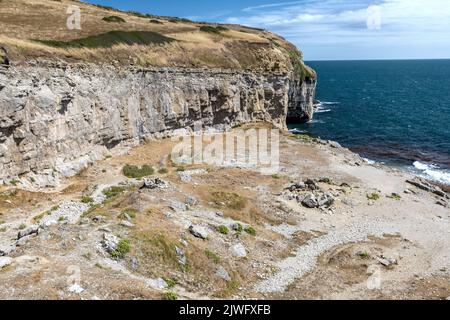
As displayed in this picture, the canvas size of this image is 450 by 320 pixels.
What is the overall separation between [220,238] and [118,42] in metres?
39.8

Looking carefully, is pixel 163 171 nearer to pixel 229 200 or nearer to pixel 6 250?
pixel 229 200

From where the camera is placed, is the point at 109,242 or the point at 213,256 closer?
the point at 109,242

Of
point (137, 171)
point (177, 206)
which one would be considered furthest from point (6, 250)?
point (137, 171)

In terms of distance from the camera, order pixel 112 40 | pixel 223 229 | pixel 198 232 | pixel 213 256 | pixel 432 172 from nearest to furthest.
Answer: pixel 213 256 < pixel 198 232 < pixel 223 229 < pixel 112 40 < pixel 432 172

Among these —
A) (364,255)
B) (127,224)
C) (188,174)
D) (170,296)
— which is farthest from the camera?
(188,174)

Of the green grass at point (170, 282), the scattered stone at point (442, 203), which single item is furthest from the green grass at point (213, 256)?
the scattered stone at point (442, 203)

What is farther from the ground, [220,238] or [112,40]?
[112,40]

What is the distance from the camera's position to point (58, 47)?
50.2 metres

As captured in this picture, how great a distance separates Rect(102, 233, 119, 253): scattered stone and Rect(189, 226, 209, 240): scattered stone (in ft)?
19.6

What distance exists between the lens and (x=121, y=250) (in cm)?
2691

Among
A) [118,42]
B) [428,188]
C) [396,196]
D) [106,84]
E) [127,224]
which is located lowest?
[428,188]

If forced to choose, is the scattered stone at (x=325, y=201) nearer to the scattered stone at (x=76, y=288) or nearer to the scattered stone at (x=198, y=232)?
the scattered stone at (x=198, y=232)

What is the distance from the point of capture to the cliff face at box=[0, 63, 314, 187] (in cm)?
4053

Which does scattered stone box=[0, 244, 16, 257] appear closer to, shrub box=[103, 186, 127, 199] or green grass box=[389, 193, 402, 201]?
shrub box=[103, 186, 127, 199]
